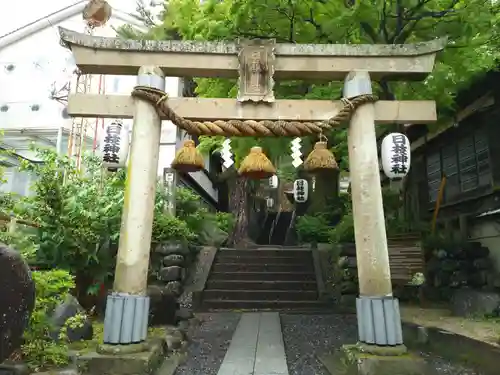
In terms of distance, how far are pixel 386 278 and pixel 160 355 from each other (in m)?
3.54

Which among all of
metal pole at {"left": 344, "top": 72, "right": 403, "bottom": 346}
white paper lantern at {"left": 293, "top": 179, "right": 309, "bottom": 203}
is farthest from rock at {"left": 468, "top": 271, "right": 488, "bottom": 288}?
white paper lantern at {"left": 293, "top": 179, "right": 309, "bottom": 203}

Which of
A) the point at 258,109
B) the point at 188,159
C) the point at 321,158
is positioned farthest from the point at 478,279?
the point at 188,159

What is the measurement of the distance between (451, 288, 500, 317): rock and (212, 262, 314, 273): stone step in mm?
4659

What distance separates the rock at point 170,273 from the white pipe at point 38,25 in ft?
45.0

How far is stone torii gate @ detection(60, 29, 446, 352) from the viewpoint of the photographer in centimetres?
572

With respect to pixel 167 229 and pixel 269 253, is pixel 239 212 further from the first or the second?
pixel 167 229

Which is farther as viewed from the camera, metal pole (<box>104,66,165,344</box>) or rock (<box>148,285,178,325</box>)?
rock (<box>148,285,178,325</box>)

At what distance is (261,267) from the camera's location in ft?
41.2

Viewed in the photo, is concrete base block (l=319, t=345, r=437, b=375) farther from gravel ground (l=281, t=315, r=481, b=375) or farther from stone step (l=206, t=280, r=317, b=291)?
stone step (l=206, t=280, r=317, b=291)

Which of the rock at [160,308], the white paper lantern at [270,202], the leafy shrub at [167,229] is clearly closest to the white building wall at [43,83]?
the leafy shrub at [167,229]

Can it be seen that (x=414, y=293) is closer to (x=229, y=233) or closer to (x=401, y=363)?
(x=401, y=363)

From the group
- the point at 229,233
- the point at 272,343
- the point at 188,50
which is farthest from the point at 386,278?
the point at 229,233

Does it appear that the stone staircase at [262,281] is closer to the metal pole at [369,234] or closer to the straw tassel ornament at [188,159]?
the straw tassel ornament at [188,159]

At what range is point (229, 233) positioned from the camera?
16.2 metres
